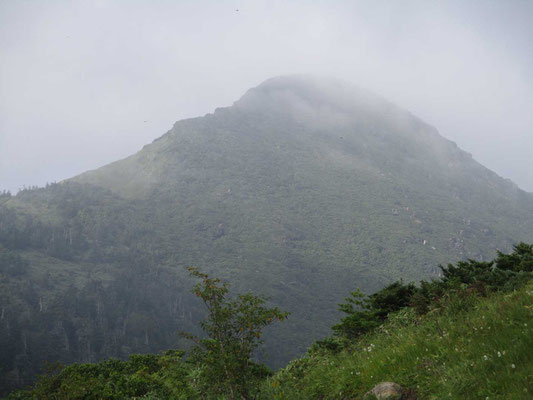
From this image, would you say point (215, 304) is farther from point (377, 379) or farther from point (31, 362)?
point (31, 362)

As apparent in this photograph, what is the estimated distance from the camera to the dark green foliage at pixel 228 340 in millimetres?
7395

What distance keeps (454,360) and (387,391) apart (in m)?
1.15

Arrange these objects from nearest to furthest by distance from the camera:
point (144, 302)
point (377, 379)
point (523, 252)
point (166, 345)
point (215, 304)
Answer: point (377, 379) < point (215, 304) < point (523, 252) < point (166, 345) < point (144, 302)

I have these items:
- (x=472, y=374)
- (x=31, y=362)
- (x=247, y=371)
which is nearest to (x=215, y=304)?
(x=247, y=371)

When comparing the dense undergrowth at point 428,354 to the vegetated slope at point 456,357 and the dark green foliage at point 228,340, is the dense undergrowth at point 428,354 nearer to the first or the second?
the vegetated slope at point 456,357

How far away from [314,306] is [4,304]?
139643 millimetres

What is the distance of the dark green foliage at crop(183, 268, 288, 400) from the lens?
7.39 meters

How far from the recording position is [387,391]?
5.82 metres

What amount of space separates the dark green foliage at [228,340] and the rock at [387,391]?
230cm

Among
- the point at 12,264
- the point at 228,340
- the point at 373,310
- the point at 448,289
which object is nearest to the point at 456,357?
the point at 228,340

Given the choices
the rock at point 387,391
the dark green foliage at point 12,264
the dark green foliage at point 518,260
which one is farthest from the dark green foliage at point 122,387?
the dark green foliage at point 12,264

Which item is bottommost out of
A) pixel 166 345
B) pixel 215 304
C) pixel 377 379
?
pixel 166 345

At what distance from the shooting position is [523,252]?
40.9ft

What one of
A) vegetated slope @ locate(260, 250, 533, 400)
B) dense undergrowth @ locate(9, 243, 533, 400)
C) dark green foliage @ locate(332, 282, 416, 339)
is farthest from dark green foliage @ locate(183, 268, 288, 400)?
dark green foliage @ locate(332, 282, 416, 339)
